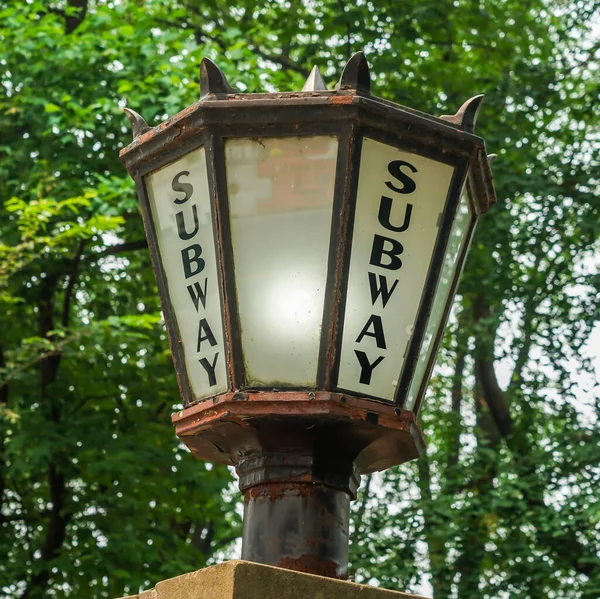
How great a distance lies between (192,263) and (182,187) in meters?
0.17

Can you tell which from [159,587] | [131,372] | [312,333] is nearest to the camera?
[159,587]

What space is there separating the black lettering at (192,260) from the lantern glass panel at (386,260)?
13.4 inches

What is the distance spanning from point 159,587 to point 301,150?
0.89m

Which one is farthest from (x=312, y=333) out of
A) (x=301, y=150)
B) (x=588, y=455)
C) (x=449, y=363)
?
(x=449, y=363)

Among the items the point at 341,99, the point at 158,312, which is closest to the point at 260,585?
the point at 341,99

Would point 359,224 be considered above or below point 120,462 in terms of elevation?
below

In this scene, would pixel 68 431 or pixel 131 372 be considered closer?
pixel 68 431

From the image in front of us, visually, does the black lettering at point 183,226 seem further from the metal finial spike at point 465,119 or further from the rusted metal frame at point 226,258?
the metal finial spike at point 465,119

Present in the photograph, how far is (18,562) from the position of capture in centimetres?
934

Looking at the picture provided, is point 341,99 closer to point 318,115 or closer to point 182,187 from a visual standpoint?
point 318,115

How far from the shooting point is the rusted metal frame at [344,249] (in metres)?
1.98

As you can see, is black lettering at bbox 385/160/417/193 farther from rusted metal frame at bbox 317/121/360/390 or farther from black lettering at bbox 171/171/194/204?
black lettering at bbox 171/171/194/204

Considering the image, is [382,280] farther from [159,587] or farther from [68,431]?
[68,431]

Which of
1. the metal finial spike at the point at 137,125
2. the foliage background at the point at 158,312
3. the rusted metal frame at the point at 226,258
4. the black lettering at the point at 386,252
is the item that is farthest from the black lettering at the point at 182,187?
the foliage background at the point at 158,312
